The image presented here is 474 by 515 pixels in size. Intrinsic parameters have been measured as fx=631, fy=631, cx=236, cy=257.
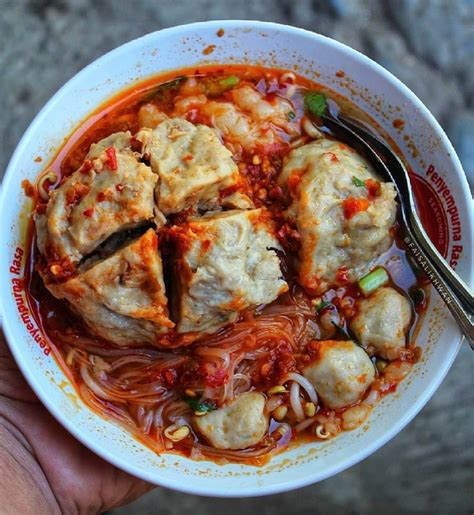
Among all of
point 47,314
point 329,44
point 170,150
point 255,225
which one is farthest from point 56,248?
point 329,44

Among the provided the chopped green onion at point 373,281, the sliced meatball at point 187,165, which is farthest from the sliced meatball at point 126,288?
the chopped green onion at point 373,281

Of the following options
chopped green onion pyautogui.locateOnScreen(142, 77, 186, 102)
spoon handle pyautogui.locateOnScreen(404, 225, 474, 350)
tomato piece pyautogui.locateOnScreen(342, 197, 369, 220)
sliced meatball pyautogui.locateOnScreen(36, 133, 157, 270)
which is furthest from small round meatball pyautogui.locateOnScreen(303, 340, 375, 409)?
chopped green onion pyautogui.locateOnScreen(142, 77, 186, 102)

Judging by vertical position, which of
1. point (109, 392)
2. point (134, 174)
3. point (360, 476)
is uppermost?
point (134, 174)

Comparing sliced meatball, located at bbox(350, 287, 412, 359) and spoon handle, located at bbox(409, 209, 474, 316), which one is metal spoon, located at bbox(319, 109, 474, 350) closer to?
spoon handle, located at bbox(409, 209, 474, 316)

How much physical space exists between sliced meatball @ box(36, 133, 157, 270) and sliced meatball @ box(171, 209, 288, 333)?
7.8 inches

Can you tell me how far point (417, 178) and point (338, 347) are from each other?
850 mm

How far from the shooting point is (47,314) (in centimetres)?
281

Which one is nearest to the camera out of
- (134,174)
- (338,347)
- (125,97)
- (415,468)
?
(134,174)

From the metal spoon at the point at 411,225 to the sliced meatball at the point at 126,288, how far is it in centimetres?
106

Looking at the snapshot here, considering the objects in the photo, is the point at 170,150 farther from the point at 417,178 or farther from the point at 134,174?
the point at 417,178

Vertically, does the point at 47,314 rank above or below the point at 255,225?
below

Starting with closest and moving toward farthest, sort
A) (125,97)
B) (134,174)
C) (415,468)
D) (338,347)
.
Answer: (134,174) < (338,347) < (125,97) < (415,468)

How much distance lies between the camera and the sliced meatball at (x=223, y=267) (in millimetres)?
2471

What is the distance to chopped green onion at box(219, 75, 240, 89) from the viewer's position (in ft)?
9.72
